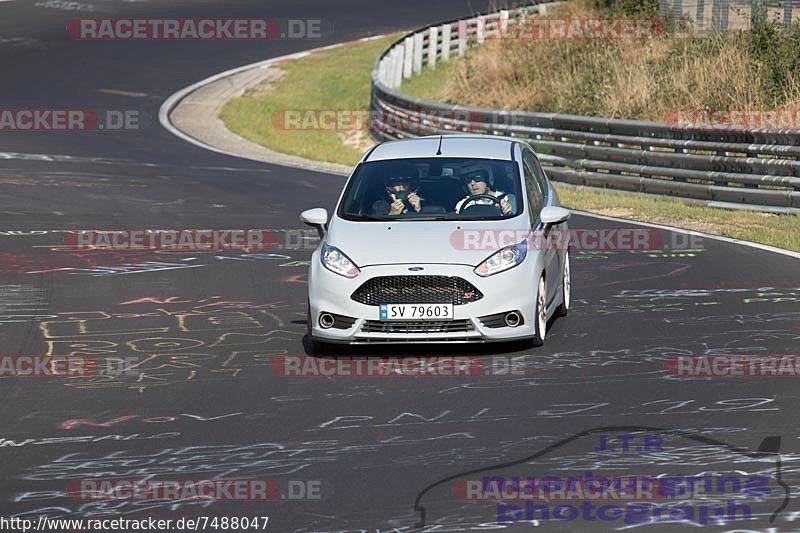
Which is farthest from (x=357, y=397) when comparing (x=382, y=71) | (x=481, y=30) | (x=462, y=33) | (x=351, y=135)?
(x=462, y=33)

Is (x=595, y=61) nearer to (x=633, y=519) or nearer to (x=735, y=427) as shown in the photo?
(x=735, y=427)

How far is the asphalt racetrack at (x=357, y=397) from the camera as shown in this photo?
7.58 meters

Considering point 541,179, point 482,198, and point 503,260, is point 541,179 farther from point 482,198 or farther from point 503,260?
point 503,260

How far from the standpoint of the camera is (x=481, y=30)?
136 feet

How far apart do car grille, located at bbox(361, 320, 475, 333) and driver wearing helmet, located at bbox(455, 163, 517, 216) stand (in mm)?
1321

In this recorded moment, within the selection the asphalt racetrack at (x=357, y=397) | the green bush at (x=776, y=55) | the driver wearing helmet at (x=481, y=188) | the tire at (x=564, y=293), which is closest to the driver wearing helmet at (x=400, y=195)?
the driver wearing helmet at (x=481, y=188)

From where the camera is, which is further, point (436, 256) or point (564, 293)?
point (564, 293)

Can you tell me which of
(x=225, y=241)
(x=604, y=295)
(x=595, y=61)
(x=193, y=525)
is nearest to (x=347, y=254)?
(x=604, y=295)

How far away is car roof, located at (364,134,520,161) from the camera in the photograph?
1295cm

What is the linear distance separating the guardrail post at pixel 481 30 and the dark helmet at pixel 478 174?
28.8m

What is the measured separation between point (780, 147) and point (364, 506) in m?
14.4

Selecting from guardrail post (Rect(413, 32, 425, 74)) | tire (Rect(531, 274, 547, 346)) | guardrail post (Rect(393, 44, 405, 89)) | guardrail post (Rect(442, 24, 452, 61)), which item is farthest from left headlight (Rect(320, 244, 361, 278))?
guardrail post (Rect(442, 24, 452, 61))

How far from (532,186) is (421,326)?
229cm

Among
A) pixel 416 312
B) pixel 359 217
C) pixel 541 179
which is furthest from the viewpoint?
pixel 541 179
